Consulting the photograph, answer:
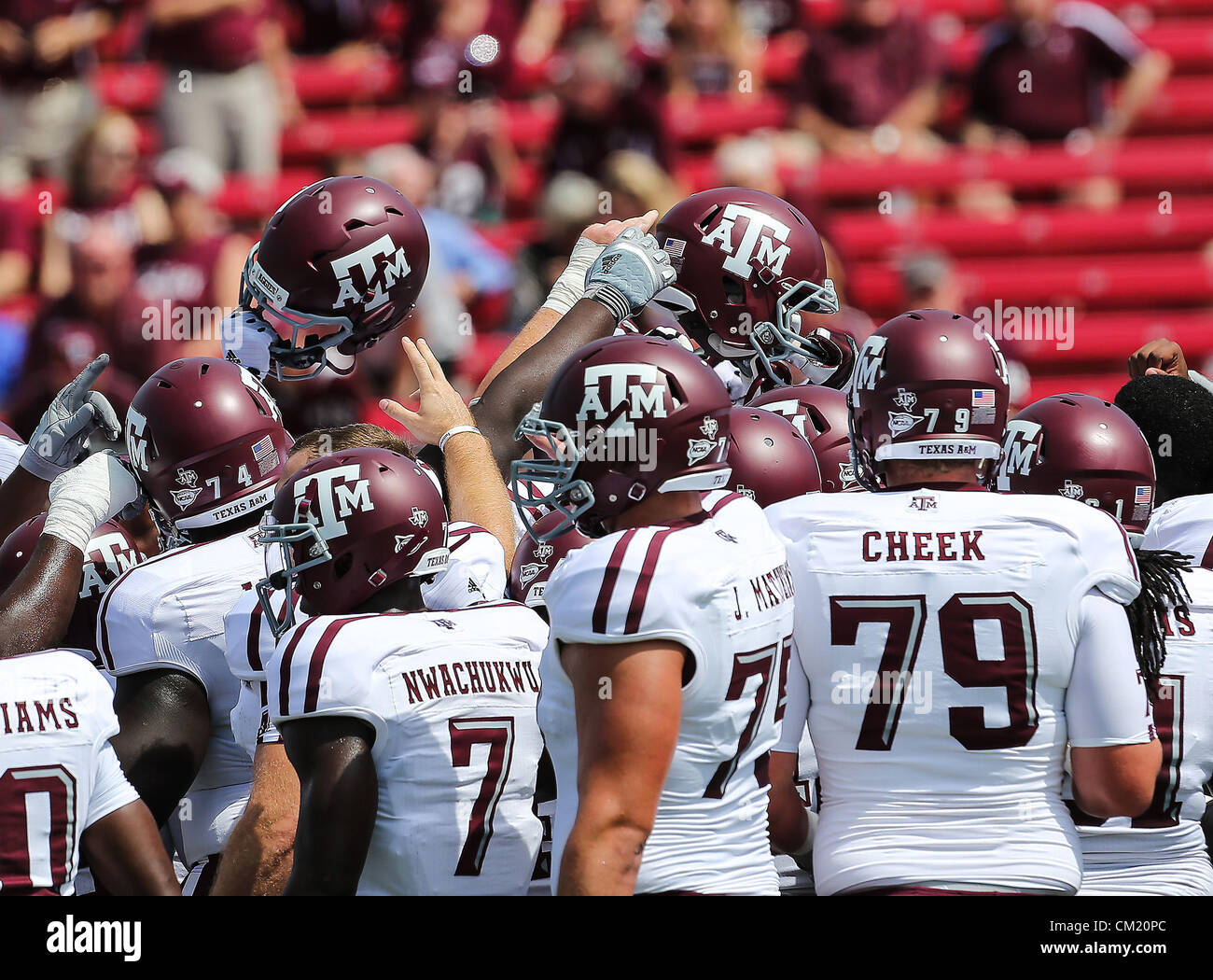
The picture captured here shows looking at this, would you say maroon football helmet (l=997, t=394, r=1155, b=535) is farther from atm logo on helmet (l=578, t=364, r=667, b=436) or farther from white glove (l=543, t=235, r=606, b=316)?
white glove (l=543, t=235, r=606, b=316)

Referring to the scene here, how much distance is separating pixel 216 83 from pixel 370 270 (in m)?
5.59

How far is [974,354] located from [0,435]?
3492 mm

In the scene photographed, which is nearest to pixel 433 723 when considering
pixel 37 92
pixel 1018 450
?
pixel 1018 450

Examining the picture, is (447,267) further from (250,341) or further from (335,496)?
(335,496)

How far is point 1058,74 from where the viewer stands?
964 cm

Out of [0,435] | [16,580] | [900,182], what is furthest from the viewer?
[900,182]

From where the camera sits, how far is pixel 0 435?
17.5 ft

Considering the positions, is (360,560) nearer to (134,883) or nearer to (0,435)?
(134,883)

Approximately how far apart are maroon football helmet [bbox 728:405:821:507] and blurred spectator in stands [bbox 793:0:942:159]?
20.2ft

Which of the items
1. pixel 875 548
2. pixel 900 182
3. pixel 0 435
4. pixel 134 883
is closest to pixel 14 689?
pixel 134 883

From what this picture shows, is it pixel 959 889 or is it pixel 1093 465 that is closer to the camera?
pixel 959 889

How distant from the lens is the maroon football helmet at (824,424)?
4301 mm

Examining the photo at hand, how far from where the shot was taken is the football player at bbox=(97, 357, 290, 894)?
3518 mm

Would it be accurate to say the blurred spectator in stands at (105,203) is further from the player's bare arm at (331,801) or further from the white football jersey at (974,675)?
the white football jersey at (974,675)
